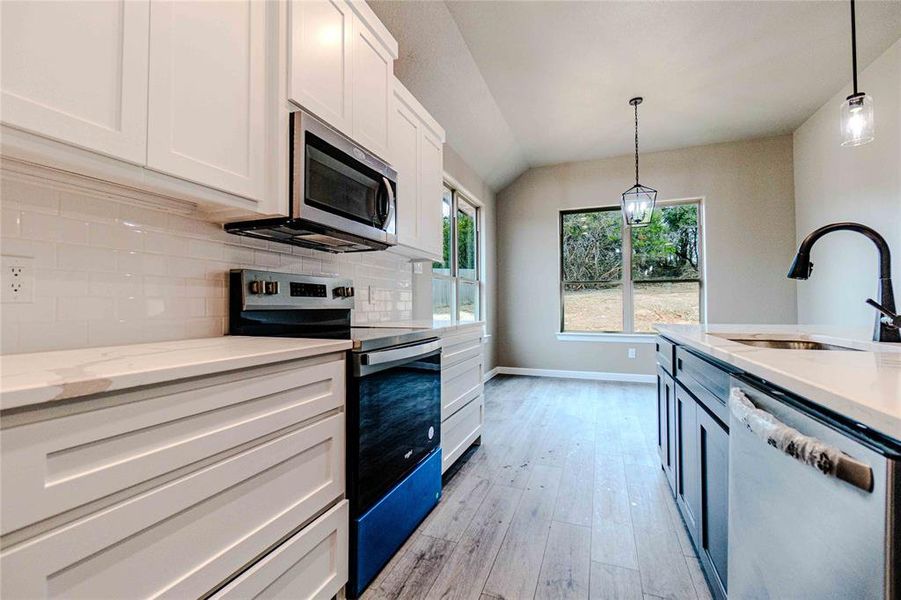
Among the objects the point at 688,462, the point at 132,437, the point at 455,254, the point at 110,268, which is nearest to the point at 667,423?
the point at 688,462

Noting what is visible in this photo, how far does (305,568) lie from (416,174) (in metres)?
2.05

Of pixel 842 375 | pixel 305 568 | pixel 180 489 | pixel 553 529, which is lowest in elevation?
pixel 553 529

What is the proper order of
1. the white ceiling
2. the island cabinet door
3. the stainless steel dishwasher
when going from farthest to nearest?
the white ceiling < the island cabinet door < the stainless steel dishwasher

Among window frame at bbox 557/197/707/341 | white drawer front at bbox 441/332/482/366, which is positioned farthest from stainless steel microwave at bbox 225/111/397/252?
window frame at bbox 557/197/707/341

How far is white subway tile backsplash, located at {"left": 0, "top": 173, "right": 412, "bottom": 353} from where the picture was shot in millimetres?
990

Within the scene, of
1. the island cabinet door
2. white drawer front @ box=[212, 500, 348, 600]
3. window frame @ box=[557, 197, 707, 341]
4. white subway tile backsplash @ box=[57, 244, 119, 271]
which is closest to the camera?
white drawer front @ box=[212, 500, 348, 600]

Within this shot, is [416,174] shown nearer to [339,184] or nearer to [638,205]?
[339,184]

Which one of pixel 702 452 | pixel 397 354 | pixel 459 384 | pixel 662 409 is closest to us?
pixel 702 452

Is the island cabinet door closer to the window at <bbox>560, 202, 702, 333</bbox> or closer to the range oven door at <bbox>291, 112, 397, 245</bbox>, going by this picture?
the range oven door at <bbox>291, 112, 397, 245</bbox>

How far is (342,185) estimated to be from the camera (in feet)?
5.30

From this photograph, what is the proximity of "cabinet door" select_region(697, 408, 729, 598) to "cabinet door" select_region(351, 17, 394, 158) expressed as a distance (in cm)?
180

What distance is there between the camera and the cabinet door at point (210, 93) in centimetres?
102

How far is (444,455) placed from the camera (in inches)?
81.8

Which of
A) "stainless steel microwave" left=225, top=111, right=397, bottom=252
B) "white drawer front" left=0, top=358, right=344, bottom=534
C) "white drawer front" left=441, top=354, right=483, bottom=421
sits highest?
"stainless steel microwave" left=225, top=111, right=397, bottom=252
